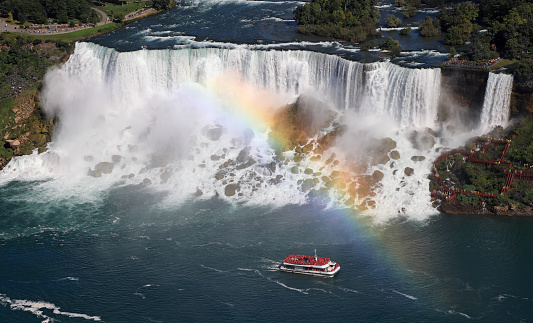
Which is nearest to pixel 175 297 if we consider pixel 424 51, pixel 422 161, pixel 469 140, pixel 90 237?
pixel 90 237

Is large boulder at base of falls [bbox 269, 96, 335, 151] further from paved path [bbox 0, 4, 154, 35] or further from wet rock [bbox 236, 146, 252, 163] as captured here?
paved path [bbox 0, 4, 154, 35]

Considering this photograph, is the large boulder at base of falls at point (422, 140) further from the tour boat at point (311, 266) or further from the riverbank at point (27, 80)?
the riverbank at point (27, 80)

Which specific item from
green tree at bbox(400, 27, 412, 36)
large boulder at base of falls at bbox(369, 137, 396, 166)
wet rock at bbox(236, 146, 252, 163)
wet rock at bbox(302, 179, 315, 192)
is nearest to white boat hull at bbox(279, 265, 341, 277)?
wet rock at bbox(302, 179, 315, 192)

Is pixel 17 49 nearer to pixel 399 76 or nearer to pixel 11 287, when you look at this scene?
pixel 11 287

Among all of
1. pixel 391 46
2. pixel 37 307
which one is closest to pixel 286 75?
pixel 391 46

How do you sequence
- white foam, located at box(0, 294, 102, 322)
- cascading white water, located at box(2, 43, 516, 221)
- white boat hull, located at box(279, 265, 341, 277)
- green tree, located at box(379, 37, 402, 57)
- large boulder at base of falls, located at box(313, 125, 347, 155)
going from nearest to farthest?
1. white foam, located at box(0, 294, 102, 322)
2. white boat hull, located at box(279, 265, 341, 277)
3. cascading white water, located at box(2, 43, 516, 221)
4. large boulder at base of falls, located at box(313, 125, 347, 155)
5. green tree, located at box(379, 37, 402, 57)

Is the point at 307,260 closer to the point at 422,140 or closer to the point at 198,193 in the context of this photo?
the point at 198,193
